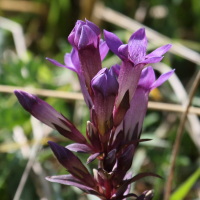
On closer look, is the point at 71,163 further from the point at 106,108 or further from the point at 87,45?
the point at 87,45

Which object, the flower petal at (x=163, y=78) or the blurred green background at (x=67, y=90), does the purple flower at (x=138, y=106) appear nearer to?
the flower petal at (x=163, y=78)

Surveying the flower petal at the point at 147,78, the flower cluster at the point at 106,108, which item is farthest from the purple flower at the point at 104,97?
the flower petal at the point at 147,78

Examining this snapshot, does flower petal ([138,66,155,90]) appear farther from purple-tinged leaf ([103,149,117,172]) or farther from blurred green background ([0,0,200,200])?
blurred green background ([0,0,200,200])

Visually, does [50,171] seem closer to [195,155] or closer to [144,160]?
[144,160]

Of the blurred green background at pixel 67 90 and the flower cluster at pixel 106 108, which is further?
the blurred green background at pixel 67 90


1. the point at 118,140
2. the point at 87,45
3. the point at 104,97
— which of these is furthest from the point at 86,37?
the point at 118,140

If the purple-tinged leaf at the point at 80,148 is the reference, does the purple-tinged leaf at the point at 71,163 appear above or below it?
below

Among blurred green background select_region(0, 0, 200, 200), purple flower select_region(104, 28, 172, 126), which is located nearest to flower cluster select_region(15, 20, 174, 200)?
purple flower select_region(104, 28, 172, 126)

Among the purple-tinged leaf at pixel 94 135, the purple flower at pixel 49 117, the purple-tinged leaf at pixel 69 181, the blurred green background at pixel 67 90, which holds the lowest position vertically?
the purple-tinged leaf at pixel 69 181
